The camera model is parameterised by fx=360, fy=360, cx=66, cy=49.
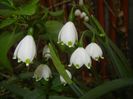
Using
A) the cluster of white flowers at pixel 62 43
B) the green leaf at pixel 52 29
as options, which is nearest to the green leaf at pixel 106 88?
the cluster of white flowers at pixel 62 43

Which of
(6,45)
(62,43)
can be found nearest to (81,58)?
(62,43)

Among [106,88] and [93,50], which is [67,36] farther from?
[106,88]

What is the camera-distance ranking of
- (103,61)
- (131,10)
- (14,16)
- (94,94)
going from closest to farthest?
(14,16) → (94,94) → (131,10) → (103,61)

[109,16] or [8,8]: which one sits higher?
[8,8]

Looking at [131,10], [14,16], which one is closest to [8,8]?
[14,16]

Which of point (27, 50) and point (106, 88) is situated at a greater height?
point (27, 50)

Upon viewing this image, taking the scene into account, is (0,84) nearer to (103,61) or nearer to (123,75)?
(123,75)

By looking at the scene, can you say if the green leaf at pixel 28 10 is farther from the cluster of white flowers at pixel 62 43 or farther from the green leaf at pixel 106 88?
the green leaf at pixel 106 88

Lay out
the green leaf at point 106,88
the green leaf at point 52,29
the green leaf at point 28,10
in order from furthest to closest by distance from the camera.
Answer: the green leaf at point 106,88 < the green leaf at point 52,29 < the green leaf at point 28,10

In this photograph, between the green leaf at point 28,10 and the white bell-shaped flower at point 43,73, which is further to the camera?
the white bell-shaped flower at point 43,73
